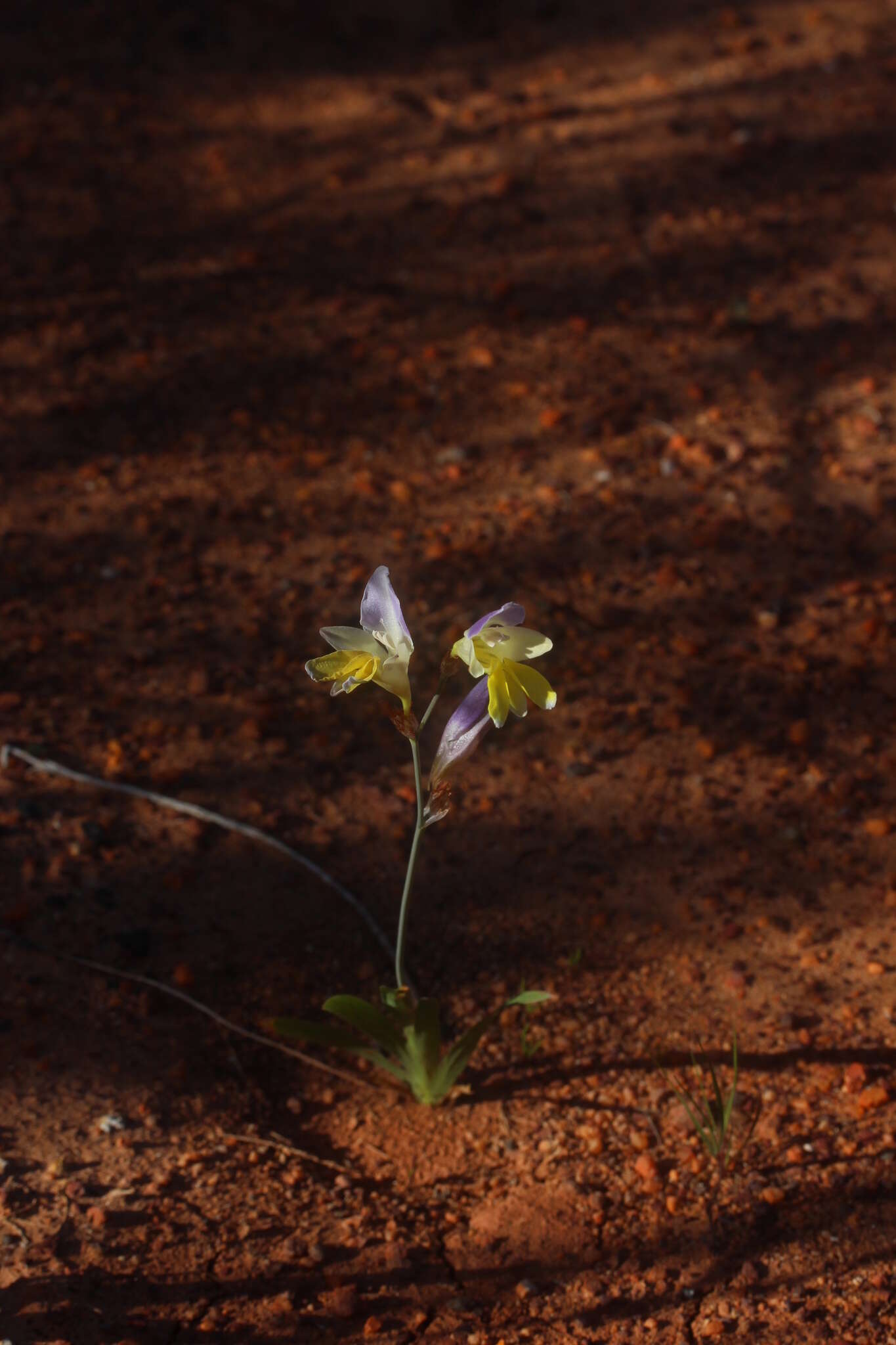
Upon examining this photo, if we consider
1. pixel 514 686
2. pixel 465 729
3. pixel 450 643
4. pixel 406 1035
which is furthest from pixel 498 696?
pixel 450 643

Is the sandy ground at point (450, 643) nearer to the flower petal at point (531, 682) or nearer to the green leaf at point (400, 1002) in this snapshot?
the green leaf at point (400, 1002)

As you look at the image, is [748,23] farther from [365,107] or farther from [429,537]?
[429,537]

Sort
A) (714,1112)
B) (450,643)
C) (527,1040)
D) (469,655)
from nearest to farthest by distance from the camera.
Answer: (469,655)
(714,1112)
(527,1040)
(450,643)

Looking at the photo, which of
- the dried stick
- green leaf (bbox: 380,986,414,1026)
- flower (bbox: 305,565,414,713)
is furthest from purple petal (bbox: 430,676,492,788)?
the dried stick

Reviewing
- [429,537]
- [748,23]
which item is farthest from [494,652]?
[748,23]

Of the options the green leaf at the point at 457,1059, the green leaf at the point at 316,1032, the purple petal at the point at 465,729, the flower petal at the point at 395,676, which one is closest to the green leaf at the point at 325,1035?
the green leaf at the point at 316,1032

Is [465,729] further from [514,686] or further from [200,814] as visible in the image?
[200,814]

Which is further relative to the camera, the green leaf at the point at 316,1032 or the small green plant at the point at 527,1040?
the small green plant at the point at 527,1040
